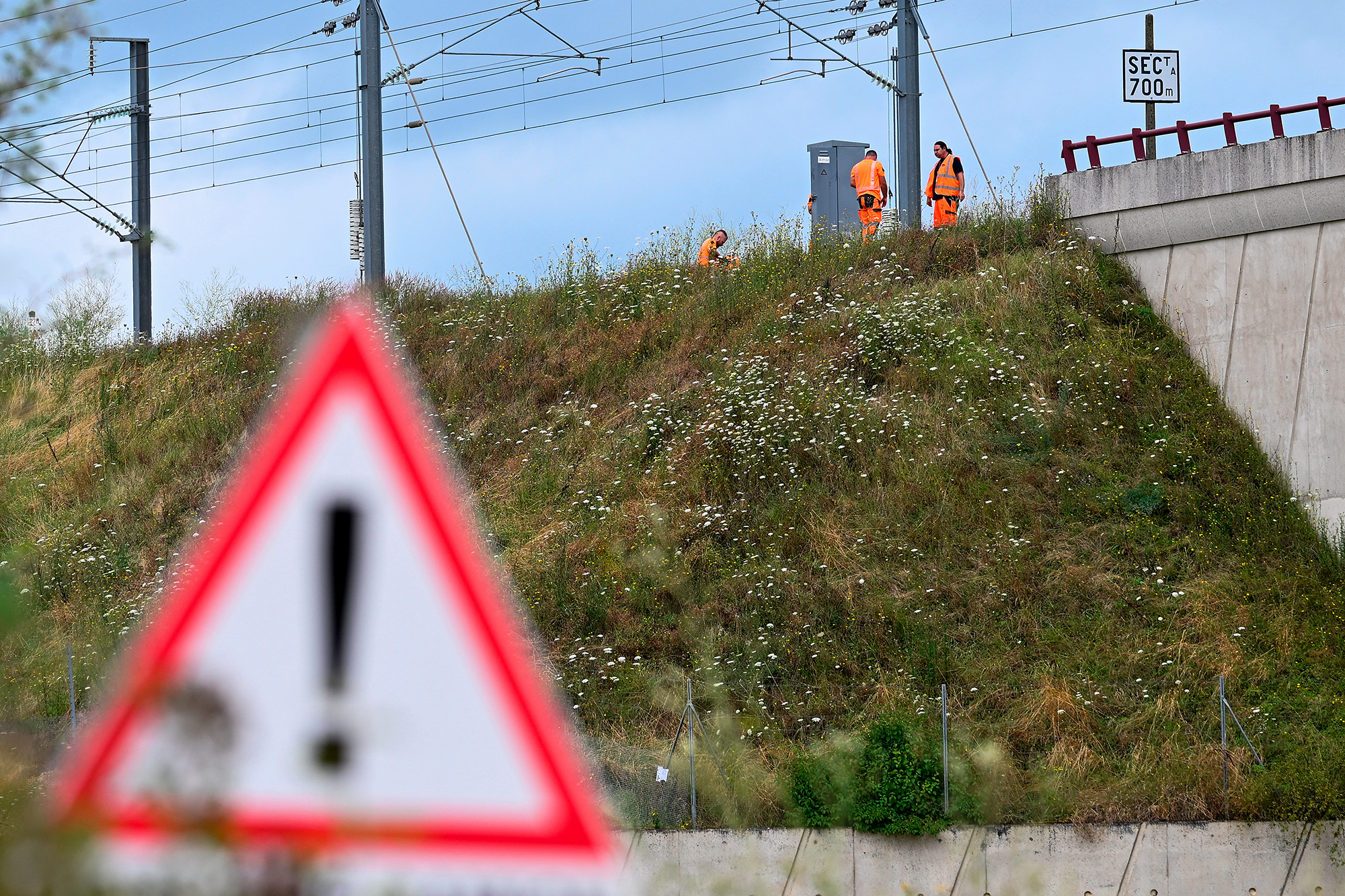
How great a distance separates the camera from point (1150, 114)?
2228cm

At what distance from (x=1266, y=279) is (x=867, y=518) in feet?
22.2

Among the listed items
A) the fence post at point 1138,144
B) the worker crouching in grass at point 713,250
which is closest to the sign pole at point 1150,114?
the fence post at point 1138,144

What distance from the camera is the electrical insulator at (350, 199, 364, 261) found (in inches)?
952

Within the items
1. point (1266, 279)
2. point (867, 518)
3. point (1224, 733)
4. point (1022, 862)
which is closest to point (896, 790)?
point (1022, 862)

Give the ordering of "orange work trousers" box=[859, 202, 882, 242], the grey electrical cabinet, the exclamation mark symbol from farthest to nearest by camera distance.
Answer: the grey electrical cabinet
"orange work trousers" box=[859, 202, 882, 242]
the exclamation mark symbol

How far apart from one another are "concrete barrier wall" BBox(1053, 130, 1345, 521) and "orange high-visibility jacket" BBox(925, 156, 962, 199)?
144 inches

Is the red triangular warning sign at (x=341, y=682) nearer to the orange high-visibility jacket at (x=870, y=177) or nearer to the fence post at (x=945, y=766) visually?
the fence post at (x=945, y=766)

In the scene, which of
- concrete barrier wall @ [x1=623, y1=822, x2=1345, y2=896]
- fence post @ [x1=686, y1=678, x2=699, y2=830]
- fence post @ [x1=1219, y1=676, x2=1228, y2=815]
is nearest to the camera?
concrete barrier wall @ [x1=623, y1=822, x2=1345, y2=896]

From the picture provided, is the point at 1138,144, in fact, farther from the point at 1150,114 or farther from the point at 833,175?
the point at 833,175

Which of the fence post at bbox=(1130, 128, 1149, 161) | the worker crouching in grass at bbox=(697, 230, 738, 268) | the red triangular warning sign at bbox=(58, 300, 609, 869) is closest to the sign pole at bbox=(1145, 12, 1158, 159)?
the fence post at bbox=(1130, 128, 1149, 161)

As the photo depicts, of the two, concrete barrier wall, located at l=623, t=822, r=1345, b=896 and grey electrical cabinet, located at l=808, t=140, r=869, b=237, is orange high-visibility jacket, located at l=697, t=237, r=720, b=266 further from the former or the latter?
concrete barrier wall, located at l=623, t=822, r=1345, b=896

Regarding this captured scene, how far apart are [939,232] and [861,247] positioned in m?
1.30

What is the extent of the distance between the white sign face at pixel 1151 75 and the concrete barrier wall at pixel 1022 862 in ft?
42.2

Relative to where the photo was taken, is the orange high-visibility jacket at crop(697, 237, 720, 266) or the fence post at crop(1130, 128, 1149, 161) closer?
the fence post at crop(1130, 128, 1149, 161)
